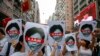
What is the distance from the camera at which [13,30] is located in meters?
8.09

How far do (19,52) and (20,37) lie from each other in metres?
0.74

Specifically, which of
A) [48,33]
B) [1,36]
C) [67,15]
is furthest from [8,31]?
[67,15]

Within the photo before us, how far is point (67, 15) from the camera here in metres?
141

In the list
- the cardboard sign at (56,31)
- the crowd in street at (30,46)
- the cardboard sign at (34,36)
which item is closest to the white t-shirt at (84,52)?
the crowd in street at (30,46)

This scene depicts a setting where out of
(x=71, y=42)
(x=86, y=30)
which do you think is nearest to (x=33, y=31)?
(x=86, y=30)

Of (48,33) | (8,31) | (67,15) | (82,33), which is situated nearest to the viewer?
(48,33)

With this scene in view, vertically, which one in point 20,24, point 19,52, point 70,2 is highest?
point 70,2

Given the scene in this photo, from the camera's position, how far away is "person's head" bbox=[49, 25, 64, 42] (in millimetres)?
7582

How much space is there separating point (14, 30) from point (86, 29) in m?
1.84

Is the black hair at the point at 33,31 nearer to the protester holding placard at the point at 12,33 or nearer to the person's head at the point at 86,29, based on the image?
the protester holding placard at the point at 12,33

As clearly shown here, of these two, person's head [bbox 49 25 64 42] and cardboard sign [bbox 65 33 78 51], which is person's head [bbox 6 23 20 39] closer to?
person's head [bbox 49 25 64 42]

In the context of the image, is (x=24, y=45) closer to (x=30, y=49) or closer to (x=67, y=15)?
(x=30, y=49)

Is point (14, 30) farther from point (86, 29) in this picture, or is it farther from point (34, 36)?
point (86, 29)

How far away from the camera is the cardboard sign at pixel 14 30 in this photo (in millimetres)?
7900
